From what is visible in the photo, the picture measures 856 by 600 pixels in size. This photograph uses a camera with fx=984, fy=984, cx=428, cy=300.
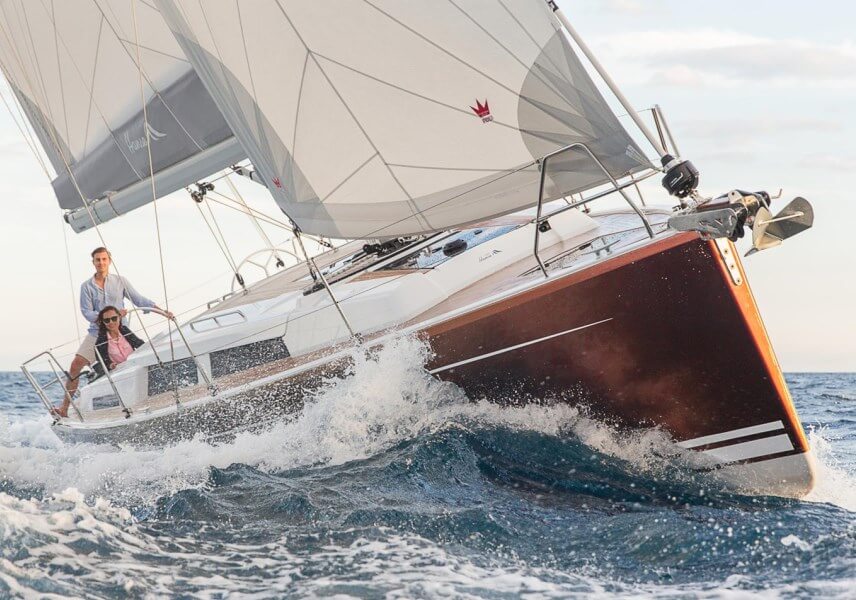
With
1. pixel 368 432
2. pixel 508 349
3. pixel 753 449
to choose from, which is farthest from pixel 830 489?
pixel 368 432

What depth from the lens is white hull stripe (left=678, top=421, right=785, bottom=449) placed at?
5383mm

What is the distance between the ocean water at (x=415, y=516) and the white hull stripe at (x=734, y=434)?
177 mm

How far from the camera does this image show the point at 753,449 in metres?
5.42

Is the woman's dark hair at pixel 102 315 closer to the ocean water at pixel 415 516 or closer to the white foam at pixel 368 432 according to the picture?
the ocean water at pixel 415 516

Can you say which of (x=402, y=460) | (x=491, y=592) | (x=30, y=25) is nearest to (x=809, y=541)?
(x=491, y=592)

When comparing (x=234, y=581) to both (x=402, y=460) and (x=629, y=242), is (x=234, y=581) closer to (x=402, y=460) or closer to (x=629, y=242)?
(x=402, y=460)

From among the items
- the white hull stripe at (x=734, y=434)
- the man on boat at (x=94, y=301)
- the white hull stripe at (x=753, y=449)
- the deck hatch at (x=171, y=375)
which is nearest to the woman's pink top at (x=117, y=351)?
the man on boat at (x=94, y=301)

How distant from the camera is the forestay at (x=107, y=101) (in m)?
8.02

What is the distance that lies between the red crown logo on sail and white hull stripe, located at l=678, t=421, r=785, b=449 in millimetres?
2138

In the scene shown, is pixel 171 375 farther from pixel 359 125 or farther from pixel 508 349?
pixel 508 349

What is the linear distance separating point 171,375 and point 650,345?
3.90 meters

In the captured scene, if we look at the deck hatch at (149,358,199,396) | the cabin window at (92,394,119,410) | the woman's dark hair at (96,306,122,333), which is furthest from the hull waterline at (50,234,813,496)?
the woman's dark hair at (96,306,122,333)

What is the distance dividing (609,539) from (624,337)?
1.18 m

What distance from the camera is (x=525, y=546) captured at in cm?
458
